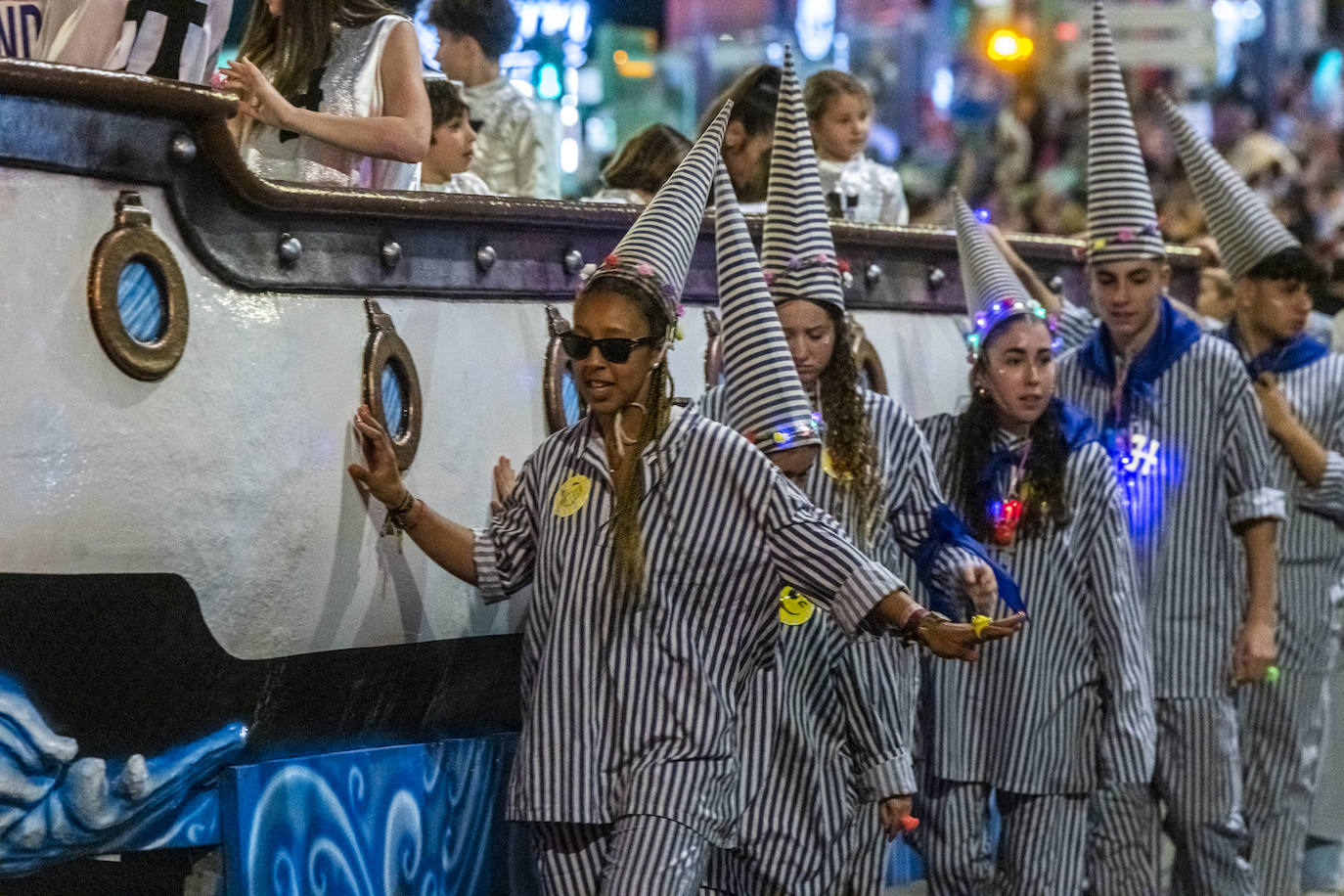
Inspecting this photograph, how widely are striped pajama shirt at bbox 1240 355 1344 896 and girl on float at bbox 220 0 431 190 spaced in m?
2.91

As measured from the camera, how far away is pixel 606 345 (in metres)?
3.95

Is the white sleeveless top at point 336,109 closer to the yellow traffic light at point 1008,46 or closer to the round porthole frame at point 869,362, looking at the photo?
the round porthole frame at point 869,362

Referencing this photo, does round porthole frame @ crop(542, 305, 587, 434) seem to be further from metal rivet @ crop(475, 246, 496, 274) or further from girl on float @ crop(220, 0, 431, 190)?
girl on float @ crop(220, 0, 431, 190)

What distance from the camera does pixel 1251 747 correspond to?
6160 millimetres

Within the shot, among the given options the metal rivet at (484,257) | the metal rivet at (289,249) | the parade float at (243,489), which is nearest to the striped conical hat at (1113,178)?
the parade float at (243,489)

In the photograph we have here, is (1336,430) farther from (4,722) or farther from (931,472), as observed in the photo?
(4,722)

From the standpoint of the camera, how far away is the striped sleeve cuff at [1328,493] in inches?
239

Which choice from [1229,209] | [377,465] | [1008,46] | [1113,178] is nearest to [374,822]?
[377,465]

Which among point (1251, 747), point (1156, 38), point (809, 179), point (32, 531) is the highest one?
point (1156, 38)

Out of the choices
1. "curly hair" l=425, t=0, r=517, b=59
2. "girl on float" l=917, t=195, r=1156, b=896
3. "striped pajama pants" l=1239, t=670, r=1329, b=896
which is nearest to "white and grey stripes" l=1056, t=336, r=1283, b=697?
"girl on float" l=917, t=195, r=1156, b=896

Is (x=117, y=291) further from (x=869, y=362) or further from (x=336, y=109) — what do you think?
(x=869, y=362)

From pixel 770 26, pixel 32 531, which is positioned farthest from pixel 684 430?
pixel 770 26

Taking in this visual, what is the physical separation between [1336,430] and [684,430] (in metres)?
2.99

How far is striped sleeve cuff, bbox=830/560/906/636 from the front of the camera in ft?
12.8
